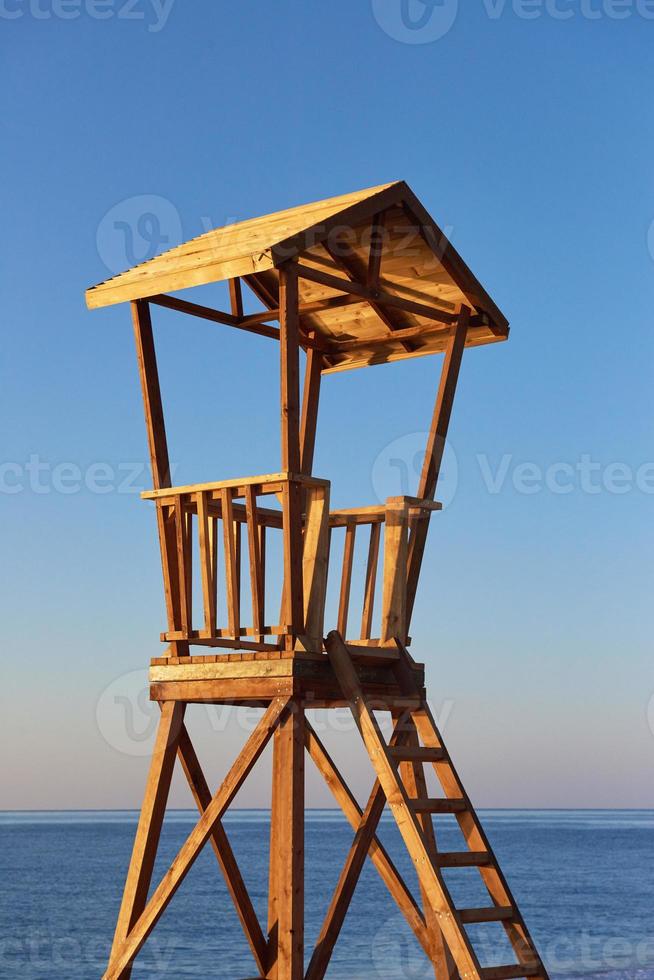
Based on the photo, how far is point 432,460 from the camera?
1096cm

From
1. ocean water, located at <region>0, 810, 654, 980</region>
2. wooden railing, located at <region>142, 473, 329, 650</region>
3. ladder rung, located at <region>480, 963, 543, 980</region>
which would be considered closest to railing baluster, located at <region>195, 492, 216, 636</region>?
wooden railing, located at <region>142, 473, 329, 650</region>

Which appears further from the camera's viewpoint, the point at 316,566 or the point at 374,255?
the point at 374,255

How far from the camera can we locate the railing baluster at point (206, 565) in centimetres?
973

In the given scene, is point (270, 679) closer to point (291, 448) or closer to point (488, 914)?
point (291, 448)

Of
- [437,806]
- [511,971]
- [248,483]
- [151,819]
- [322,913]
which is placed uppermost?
[248,483]

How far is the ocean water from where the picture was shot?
38.4 metres

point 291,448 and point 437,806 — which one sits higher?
point 291,448

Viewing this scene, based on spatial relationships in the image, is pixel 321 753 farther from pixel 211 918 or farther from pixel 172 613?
pixel 211 918

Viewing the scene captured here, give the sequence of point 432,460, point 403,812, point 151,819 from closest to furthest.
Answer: point 403,812 → point 151,819 → point 432,460

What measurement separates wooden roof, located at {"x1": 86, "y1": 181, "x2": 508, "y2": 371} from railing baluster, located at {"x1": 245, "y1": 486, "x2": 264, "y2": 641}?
61.0 inches

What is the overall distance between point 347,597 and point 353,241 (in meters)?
2.75

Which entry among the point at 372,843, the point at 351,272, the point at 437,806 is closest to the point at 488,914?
the point at 437,806

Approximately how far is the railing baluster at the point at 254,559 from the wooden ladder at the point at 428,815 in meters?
0.55

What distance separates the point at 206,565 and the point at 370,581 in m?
1.50
